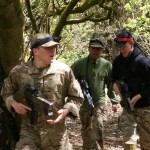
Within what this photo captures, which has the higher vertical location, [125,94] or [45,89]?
[45,89]

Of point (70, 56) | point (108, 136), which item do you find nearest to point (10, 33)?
point (108, 136)

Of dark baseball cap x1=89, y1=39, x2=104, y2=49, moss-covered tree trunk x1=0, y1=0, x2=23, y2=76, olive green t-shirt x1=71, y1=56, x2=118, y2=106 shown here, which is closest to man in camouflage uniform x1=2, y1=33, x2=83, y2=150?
moss-covered tree trunk x1=0, y1=0, x2=23, y2=76

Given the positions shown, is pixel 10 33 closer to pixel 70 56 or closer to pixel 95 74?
pixel 95 74

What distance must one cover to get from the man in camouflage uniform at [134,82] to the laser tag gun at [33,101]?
1.78 m

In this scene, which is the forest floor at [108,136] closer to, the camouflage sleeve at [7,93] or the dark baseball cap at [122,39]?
the dark baseball cap at [122,39]

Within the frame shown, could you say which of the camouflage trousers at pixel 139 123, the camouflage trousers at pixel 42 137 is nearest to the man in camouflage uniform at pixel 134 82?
the camouflage trousers at pixel 139 123

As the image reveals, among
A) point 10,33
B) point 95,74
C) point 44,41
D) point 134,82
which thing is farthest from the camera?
point 95,74

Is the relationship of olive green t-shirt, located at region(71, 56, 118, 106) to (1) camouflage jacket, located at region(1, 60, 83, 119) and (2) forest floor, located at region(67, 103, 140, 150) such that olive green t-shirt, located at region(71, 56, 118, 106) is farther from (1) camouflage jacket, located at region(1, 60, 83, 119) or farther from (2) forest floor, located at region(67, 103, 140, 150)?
(1) camouflage jacket, located at region(1, 60, 83, 119)

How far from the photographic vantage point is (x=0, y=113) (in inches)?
232

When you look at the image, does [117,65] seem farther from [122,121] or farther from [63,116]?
[63,116]

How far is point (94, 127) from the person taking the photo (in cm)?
718

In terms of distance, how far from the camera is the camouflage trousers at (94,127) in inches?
282

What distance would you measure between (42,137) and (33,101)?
0.46 meters

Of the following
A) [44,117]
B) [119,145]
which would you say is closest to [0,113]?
[44,117]
